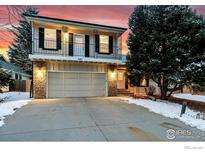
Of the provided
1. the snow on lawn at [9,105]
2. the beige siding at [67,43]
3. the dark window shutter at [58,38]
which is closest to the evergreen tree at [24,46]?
the beige siding at [67,43]

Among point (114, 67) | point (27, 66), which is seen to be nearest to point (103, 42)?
point (114, 67)

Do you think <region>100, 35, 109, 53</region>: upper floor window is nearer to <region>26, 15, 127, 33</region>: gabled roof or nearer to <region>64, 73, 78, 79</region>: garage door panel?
<region>26, 15, 127, 33</region>: gabled roof

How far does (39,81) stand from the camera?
454 inches

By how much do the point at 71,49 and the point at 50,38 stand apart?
1.64m

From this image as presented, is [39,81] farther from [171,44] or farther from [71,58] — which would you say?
[171,44]

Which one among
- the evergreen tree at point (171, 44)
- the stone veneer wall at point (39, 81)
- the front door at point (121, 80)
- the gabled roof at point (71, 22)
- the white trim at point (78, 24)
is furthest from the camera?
the front door at point (121, 80)

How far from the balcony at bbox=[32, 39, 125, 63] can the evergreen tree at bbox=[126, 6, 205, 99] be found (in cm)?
268

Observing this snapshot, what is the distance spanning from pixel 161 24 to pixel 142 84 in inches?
275

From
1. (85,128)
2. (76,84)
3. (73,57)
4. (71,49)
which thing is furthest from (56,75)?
(85,128)

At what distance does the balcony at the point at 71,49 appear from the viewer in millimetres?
11609

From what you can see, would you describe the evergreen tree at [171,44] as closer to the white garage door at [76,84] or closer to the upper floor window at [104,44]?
the upper floor window at [104,44]

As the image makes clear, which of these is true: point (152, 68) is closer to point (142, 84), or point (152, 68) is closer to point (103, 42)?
point (103, 42)
